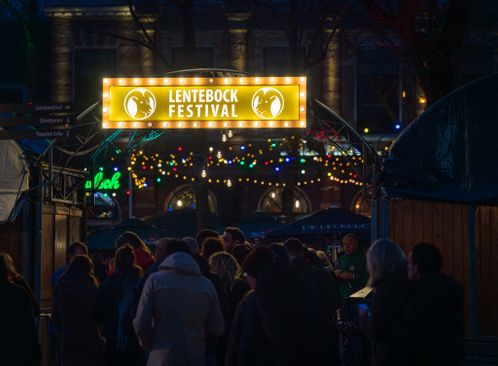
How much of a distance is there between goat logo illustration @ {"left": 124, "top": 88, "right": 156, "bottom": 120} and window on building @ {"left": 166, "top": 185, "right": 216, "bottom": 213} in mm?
19790

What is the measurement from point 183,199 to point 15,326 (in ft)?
82.4

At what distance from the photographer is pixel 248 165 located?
3250 centimetres

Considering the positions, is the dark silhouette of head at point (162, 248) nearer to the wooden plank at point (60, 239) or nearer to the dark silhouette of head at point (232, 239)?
the dark silhouette of head at point (232, 239)

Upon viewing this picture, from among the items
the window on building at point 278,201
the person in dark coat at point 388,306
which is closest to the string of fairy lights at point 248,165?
the window on building at point 278,201

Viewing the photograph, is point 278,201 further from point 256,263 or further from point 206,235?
point 256,263

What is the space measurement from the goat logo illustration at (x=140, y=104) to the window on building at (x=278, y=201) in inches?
782

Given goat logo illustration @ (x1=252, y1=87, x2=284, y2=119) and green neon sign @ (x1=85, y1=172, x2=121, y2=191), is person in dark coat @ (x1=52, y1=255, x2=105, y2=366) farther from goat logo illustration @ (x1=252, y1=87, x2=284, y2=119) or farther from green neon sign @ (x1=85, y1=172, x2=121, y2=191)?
green neon sign @ (x1=85, y1=172, x2=121, y2=191)

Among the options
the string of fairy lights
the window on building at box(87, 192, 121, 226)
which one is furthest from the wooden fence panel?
the window on building at box(87, 192, 121, 226)

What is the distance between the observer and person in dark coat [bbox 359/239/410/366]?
7977mm

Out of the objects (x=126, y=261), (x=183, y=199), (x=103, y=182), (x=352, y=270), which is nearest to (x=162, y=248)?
(x=126, y=261)

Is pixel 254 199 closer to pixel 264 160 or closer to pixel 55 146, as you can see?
pixel 264 160

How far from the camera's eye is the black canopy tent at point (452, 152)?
1163cm

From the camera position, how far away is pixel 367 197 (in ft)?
50.0

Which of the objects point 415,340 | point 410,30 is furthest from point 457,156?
point 415,340
